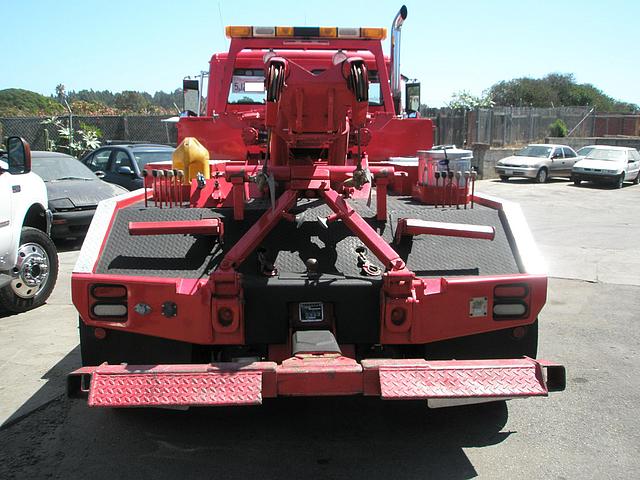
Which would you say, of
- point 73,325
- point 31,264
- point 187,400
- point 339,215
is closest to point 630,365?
point 339,215

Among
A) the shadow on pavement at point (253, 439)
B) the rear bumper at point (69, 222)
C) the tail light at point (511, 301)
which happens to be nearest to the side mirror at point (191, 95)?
the shadow on pavement at point (253, 439)

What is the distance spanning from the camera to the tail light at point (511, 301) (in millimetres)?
3973

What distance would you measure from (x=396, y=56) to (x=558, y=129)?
31306 millimetres

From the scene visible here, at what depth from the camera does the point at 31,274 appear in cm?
716

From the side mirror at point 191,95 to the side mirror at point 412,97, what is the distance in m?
2.26

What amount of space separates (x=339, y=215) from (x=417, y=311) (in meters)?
0.75

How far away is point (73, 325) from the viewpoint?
21.8 ft

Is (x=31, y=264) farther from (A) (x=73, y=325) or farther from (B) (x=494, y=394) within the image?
→ (B) (x=494, y=394)

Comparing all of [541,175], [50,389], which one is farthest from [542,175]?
[50,389]

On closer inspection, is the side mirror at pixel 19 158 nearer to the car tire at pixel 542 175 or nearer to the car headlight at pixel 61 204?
the car headlight at pixel 61 204

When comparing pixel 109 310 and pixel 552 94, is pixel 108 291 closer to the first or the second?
pixel 109 310

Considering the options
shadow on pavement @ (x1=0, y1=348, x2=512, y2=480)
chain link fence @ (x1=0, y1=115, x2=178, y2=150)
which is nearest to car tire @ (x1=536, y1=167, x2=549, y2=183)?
chain link fence @ (x1=0, y1=115, x2=178, y2=150)

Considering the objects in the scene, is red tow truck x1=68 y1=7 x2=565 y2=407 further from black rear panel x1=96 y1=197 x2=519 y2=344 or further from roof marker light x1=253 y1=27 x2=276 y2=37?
roof marker light x1=253 y1=27 x2=276 y2=37

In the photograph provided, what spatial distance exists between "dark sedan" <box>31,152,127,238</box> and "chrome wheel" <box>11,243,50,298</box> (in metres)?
3.27
